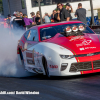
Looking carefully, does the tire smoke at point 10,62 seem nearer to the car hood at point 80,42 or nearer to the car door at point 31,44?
the car door at point 31,44

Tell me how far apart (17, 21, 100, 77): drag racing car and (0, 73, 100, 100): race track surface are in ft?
0.74

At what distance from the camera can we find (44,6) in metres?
36.6

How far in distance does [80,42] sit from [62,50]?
1.59 feet

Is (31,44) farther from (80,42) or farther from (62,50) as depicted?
(80,42)

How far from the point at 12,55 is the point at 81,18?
155 inches

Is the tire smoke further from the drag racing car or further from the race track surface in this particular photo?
the race track surface

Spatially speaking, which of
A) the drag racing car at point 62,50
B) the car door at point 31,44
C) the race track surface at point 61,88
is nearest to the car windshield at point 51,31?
the drag racing car at point 62,50

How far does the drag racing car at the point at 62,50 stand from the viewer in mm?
6793

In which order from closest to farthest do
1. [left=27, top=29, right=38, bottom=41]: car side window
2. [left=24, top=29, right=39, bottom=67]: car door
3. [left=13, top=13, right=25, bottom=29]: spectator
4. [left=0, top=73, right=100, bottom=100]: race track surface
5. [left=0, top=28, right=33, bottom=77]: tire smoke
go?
1. [left=0, top=73, right=100, bottom=100]: race track surface
2. [left=24, top=29, right=39, bottom=67]: car door
3. [left=27, top=29, right=38, bottom=41]: car side window
4. [left=0, top=28, right=33, bottom=77]: tire smoke
5. [left=13, top=13, right=25, bottom=29]: spectator

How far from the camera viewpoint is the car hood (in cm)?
683

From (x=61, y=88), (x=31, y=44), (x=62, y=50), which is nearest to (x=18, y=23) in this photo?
(x=31, y=44)

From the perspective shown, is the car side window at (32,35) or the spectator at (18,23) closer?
the car side window at (32,35)

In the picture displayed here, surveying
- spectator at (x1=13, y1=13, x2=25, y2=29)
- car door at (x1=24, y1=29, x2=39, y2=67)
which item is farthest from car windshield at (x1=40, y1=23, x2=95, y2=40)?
spectator at (x1=13, y1=13, x2=25, y2=29)

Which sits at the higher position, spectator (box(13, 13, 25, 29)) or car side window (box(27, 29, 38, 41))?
car side window (box(27, 29, 38, 41))
